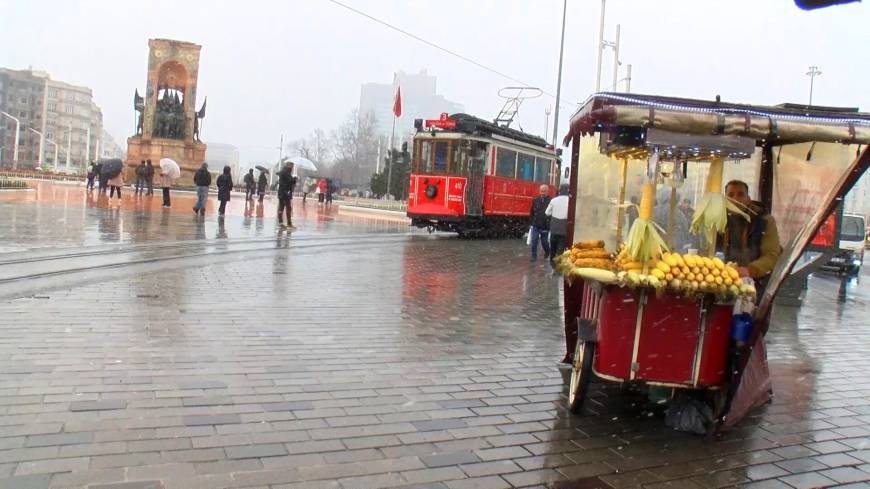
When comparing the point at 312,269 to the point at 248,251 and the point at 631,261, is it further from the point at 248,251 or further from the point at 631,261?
the point at 631,261

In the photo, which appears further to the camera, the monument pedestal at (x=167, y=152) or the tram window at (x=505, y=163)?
the monument pedestal at (x=167, y=152)

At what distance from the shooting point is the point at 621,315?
494 centimetres

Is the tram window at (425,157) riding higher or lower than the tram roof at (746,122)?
higher

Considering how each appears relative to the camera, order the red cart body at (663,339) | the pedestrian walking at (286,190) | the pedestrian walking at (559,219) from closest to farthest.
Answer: the red cart body at (663,339) → the pedestrian walking at (559,219) → the pedestrian walking at (286,190)

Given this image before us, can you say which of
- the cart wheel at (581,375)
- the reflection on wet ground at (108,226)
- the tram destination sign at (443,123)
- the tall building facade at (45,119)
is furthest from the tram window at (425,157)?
the tall building facade at (45,119)

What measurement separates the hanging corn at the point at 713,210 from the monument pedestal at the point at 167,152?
41.3 metres

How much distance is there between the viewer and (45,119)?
115625 mm

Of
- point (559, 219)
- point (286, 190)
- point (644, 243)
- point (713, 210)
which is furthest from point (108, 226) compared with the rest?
point (713, 210)

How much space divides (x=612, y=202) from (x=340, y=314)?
3.43m

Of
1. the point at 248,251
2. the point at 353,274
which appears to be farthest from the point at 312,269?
the point at 248,251

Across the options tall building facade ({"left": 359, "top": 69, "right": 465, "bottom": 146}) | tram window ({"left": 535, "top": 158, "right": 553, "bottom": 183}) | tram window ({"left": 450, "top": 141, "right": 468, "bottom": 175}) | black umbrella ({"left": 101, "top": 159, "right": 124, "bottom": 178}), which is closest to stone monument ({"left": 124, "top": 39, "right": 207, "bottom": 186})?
→ black umbrella ({"left": 101, "top": 159, "right": 124, "bottom": 178})

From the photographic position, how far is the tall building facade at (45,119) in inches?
4205

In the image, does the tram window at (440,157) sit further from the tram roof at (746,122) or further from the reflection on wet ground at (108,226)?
the tram roof at (746,122)

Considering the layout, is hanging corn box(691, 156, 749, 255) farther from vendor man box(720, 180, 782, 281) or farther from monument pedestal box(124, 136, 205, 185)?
monument pedestal box(124, 136, 205, 185)
